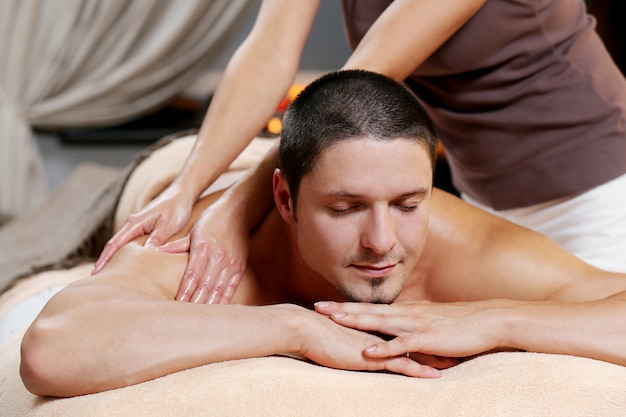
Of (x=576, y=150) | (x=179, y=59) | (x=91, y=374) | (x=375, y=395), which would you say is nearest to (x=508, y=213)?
(x=576, y=150)

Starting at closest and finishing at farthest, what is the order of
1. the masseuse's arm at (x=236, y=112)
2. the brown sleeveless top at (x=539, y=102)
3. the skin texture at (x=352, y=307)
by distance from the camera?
the skin texture at (x=352, y=307)
the masseuse's arm at (x=236, y=112)
the brown sleeveless top at (x=539, y=102)

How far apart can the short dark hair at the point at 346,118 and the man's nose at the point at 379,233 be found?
13 cm

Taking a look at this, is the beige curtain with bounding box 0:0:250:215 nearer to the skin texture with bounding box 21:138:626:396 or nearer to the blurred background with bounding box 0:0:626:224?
the blurred background with bounding box 0:0:626:224

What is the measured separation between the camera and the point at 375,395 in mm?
1081

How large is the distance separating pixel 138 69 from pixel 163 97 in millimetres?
171

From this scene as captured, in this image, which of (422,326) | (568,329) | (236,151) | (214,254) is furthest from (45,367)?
(568,329)

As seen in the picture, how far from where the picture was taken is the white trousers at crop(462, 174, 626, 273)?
67.1 inches

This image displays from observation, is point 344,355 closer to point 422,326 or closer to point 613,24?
point 422,326

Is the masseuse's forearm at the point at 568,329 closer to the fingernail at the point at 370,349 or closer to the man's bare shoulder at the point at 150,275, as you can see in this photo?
the fingernail at the point at 370,349

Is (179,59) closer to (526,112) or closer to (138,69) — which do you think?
(138,69)

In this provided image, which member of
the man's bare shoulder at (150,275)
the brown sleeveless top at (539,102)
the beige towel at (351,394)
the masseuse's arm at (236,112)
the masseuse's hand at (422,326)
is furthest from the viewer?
the brown sleeveless top at (539,102)

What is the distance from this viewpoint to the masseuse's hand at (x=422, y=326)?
4.08 ft

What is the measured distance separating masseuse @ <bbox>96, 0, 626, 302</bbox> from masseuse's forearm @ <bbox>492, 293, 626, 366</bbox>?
0.43 m

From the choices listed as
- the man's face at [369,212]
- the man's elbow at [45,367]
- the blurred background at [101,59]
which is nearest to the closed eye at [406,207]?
the man's face at [369,212]
